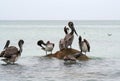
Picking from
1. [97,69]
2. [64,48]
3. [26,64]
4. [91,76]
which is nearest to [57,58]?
[64,48]

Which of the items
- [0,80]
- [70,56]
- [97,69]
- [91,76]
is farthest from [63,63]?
[0,80]

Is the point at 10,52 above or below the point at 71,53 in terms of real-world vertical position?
above

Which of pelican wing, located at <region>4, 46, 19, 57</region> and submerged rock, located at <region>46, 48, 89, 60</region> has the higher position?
pelican wing, located at <region>4, 46, 19, 57</region>

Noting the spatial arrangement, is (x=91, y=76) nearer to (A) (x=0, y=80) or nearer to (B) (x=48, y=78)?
(B) (x=48, y=78)

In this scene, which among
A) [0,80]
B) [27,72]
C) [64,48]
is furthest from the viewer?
[64,48]

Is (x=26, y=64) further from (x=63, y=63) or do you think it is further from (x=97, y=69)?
(x=97, y=69)

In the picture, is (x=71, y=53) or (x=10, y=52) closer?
(x=10, y=52)

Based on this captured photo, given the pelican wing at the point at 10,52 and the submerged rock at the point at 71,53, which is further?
the submerged rock at the point at 71,53

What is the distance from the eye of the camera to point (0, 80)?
671 inches

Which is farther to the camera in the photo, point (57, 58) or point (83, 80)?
point (57, 58)

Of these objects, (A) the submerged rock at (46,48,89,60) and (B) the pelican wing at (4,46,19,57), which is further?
(A) the submerged rock at (46,48,89,60)

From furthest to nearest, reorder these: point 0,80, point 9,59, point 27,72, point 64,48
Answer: point 64,48 < point 9,59 < point 27,72 < point 0,80

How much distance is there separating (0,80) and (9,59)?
454 cm

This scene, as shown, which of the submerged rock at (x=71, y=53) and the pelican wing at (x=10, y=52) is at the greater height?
the pelican wing at (x=10, y=52)
